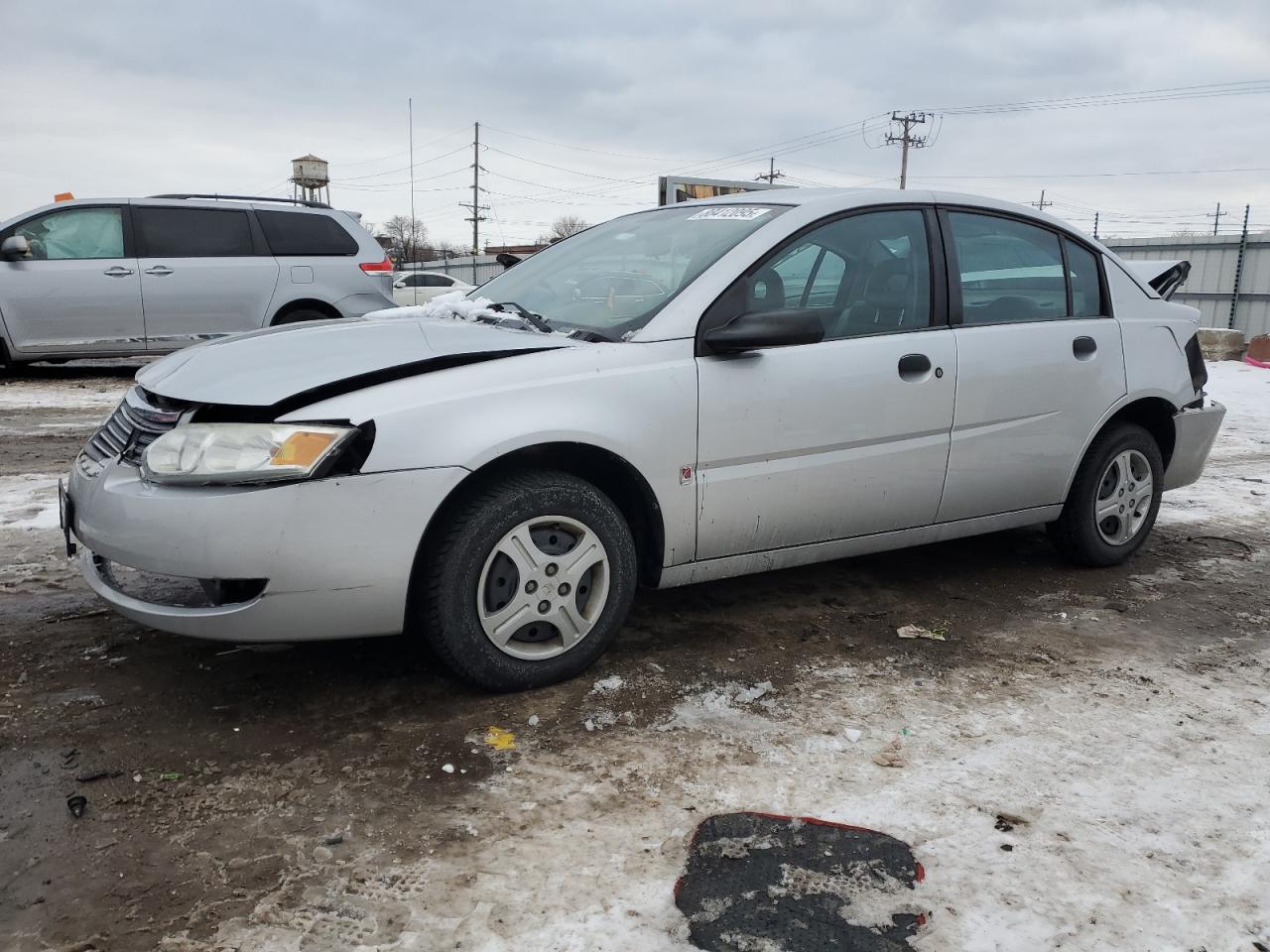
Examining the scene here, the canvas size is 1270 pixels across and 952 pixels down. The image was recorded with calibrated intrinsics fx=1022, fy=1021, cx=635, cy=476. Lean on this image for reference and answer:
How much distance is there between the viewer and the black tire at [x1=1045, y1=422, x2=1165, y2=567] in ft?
14.7

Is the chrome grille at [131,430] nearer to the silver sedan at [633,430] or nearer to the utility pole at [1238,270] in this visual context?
the silver sedan at [633,430]

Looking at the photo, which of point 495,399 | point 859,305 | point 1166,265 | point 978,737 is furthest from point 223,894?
point 1166,265

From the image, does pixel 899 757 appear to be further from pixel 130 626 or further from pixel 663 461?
pixel 130 626

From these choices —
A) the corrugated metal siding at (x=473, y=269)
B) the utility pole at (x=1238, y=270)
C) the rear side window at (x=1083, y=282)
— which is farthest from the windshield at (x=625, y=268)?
the corrugated metal siding at (x=473, y=269)

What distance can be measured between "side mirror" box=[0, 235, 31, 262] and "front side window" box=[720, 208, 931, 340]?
27.6ft

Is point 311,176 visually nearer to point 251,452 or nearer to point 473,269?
point 473,269

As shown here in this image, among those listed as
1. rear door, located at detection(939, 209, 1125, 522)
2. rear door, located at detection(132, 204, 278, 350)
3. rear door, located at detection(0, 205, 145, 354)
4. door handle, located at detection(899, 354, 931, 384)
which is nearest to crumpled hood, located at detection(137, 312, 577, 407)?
door handle, located at detection(899, 354, 931, 384)

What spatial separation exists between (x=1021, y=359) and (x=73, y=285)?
29.0ft

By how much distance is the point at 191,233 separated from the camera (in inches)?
392

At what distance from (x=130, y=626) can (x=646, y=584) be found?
187cm

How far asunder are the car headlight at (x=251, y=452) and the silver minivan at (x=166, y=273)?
7.39 metres

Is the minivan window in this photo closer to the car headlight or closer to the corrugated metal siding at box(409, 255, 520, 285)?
the car headlight

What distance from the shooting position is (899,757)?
2.86 meters

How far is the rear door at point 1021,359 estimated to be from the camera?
157 inches
